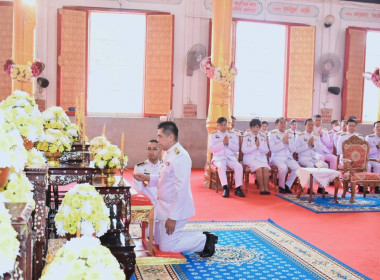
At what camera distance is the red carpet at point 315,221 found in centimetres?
519

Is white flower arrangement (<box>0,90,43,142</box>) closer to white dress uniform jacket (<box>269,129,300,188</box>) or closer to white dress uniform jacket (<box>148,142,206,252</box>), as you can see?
white dress uniform jacket (<box>148,142,206,252</box>)

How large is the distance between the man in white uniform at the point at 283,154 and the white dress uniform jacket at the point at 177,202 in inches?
179

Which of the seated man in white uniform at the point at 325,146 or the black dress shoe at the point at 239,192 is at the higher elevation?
the seated man in white uniform at the point at 325,146

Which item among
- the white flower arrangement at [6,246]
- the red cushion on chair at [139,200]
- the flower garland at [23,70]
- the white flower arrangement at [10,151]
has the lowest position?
the red cushion on chair at [139,200]

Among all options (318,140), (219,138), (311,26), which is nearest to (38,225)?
(219,138)

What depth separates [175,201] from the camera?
4.76 meters

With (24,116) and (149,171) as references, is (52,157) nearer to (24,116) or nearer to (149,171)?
(149,171)

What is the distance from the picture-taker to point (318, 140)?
9781 mm

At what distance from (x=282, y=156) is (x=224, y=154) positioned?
1.28m

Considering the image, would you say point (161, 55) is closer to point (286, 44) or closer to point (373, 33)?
point (286, 44)

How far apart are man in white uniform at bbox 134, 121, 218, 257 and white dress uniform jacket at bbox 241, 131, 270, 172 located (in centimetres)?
428

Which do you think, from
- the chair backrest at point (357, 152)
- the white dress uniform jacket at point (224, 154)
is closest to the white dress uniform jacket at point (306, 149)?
the chair backrest at point (357, 152)

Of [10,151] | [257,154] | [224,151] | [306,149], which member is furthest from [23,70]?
[10,151]

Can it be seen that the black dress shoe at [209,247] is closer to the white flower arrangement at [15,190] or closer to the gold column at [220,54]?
the white flower arrangement at [15,190]
